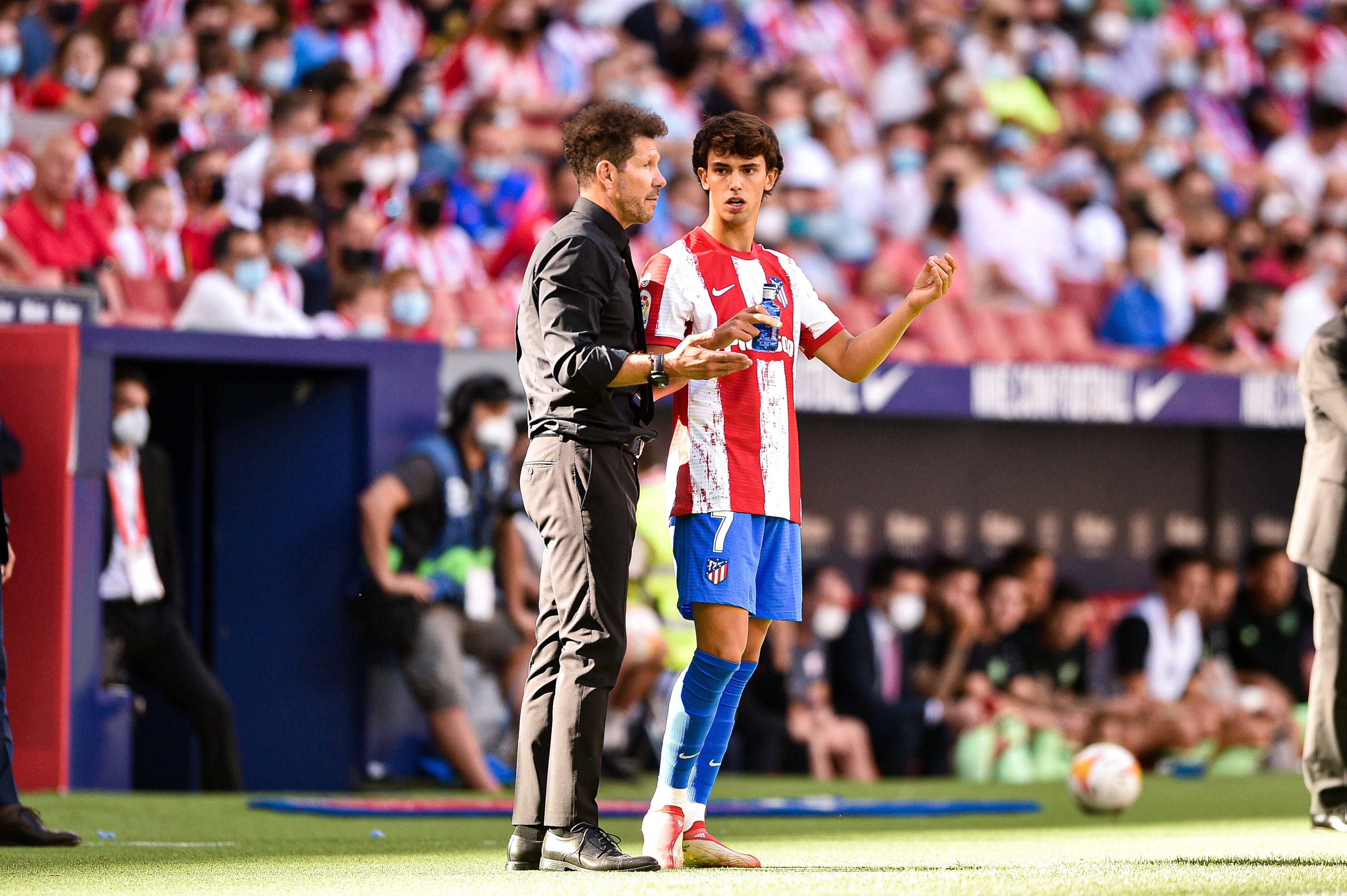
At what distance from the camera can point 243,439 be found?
10461 millimetres

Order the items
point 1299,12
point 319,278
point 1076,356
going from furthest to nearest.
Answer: point 1299,12
point 1076,356
point 319,278

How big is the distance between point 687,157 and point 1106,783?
282 inches

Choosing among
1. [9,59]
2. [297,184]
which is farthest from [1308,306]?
[9,59]

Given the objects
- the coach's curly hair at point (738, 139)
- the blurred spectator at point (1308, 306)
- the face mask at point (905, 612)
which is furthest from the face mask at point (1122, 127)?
the coach's curly hair at point (738, 139)

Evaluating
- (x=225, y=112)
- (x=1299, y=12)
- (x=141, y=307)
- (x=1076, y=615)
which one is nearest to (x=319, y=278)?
(x=141, y=307)

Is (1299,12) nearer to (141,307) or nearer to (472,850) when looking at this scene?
(141,307)

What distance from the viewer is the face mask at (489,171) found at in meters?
13.4

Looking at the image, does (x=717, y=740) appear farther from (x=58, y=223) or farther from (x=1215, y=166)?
(x=1215, y=166)

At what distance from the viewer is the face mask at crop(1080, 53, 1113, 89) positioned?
19.0m

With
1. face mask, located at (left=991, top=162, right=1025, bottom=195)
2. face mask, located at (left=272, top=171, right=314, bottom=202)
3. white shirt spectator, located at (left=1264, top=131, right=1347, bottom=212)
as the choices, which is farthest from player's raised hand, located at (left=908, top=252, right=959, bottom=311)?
white shirt spectator, located at (left=1264, top=131, right=1347, bottom=212)

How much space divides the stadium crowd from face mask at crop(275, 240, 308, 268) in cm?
2

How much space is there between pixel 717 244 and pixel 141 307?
236 inches

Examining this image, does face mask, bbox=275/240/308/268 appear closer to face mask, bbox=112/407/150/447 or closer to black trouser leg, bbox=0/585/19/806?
face mask, bbox=112/407/150/447

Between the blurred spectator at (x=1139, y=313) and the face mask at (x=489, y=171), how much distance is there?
15.0ft
